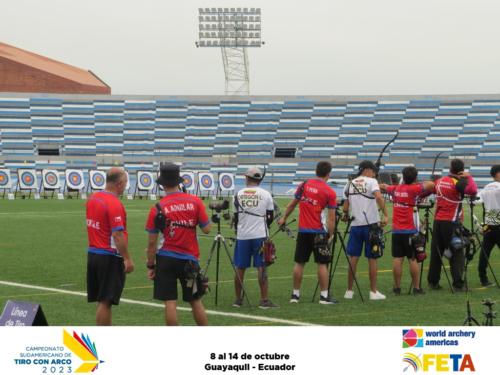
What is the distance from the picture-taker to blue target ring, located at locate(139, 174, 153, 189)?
2401 inches

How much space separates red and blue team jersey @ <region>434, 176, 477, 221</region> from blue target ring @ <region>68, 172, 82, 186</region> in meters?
47.6

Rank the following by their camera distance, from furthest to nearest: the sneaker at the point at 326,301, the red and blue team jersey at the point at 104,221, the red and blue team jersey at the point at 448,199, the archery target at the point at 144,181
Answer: the archery target at the point at 144,181 < the red and blue team jersey at the point at 448,199 < the sneaker at the point at 326,301 < the red and blue team jersey at the point at 104,221

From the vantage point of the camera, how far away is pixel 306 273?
664 inches

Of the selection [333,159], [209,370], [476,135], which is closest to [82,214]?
[209,370]

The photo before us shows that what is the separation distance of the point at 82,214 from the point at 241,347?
3035 centimetres

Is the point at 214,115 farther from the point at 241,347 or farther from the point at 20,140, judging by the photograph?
Answer: the point at 241,347

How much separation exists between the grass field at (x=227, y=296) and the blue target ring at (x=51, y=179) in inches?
1470

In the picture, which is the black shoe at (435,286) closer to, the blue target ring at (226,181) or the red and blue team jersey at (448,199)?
the red and blue team jersey at (448,199)

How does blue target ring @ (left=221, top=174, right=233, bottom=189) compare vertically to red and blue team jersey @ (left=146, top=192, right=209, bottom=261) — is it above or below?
below

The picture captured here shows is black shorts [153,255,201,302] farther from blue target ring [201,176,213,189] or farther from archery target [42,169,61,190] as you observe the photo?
blue target ring [201,176,213,189]

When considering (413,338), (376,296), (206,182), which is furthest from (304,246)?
(206,182)

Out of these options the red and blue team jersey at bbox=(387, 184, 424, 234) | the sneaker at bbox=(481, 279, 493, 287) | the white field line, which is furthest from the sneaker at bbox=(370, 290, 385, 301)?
the sneaker at bbox=(481, 279, 493, 287)

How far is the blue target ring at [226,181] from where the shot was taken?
204 feet

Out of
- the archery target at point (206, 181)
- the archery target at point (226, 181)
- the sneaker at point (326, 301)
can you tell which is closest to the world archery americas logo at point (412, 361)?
the sneaker at point (326, 301)
